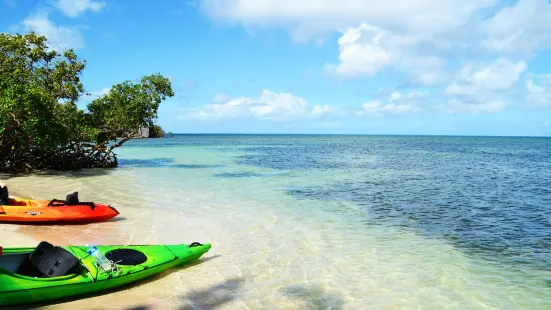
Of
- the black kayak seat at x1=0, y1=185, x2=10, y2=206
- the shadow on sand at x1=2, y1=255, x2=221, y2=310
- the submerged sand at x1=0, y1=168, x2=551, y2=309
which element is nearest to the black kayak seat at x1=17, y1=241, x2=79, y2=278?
the shadow on sand at x1=2, y1=255, x2=221, y2=310

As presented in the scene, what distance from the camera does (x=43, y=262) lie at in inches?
317

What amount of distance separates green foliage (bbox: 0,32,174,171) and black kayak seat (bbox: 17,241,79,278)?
16.3m

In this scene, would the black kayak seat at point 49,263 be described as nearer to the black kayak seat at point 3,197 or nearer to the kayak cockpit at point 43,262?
the kayak cockpit at point 43,262

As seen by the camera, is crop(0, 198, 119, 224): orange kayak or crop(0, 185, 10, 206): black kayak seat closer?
crop(0, 198, 119, 224): orange kayak

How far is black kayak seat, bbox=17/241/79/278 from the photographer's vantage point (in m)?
7.91

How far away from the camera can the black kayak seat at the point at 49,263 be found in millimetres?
7914

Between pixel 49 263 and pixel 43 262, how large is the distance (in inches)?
6.3

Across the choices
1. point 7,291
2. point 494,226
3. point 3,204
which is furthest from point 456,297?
point 3,204

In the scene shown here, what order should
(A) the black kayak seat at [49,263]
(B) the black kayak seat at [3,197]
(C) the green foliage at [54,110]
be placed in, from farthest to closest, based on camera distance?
(C) the green foliage at [54,110], (B) the black kayak seat at [3,197], (A) the black kayak seat at [49,263]

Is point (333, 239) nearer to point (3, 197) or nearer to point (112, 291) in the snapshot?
point (112, 291)

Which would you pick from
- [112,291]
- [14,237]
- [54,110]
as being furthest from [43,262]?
[54,110]

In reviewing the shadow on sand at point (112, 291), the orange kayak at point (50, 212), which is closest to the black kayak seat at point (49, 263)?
the shadow on sand at point (112, 291)

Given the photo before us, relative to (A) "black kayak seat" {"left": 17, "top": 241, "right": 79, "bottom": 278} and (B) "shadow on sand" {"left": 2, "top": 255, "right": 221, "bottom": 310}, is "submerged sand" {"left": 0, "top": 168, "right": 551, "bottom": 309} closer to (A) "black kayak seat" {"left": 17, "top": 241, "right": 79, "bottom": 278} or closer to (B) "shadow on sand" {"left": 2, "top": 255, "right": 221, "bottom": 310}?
(B) "shadow on sand" {"left": 2, "top": 255, "right": 221, "bottom": 310}

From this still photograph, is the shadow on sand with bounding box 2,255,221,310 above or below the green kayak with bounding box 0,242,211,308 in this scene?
below
